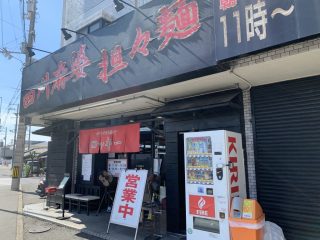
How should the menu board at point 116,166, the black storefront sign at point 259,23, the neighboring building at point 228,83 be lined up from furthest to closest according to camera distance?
the menu board at point 116,166, the neighboring building at point 228,83, the black storefront sign at point 259,23

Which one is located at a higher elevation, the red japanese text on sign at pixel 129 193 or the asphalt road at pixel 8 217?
the red japanese text on sign at pixel 129 193

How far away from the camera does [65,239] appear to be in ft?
24.0

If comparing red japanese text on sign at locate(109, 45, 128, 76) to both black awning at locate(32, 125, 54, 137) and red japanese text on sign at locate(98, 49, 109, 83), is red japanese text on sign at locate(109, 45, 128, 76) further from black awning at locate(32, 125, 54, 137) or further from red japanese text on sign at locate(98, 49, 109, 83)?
black awning at locate(32, 125, 54, 137)

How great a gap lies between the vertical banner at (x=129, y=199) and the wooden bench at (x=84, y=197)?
2768 mm

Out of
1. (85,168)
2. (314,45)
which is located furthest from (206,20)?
(85,168)

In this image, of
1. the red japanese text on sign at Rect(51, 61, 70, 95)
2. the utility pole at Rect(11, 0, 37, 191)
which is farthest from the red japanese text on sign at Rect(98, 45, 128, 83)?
the utility pole at Rect(11, 0, 37, 191)

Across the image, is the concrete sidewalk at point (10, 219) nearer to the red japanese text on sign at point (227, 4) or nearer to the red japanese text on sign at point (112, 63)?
the red japanese text on sign at point (112, 63)

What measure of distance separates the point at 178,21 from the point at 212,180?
3.80m

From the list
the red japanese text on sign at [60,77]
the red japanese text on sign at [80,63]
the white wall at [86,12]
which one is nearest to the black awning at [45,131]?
the red japanese text on sign at [60,77]

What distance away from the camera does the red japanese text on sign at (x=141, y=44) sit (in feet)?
23.6

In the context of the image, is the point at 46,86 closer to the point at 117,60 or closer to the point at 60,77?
the point at 60,77

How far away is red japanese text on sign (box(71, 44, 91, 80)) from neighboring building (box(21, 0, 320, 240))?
4 cm

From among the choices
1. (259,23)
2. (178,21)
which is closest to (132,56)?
(178,21)

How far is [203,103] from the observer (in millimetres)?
6750
